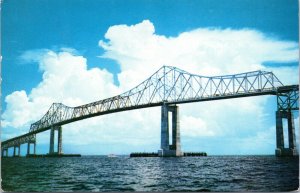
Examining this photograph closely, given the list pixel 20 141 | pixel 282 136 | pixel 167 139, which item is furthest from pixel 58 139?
pixel 282 136

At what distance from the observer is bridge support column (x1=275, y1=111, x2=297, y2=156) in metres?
69.5

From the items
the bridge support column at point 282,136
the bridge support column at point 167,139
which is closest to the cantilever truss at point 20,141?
the bridge support column at point 167,139

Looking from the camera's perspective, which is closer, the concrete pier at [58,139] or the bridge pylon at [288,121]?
the bridge pylon at [288,121]

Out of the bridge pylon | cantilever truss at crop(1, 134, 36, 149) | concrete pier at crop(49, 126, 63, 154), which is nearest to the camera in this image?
the bridge pylon

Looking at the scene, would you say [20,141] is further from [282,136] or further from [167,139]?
[282,136]

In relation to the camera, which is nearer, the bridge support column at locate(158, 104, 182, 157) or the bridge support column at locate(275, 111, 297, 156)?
the bridge support column at locate(275, 111, 297, 156)

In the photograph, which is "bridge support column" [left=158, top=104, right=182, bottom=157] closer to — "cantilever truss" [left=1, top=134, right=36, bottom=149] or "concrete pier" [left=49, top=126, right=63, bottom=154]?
"concrete pier" [left=49, top=126, right=63, bottom=154]

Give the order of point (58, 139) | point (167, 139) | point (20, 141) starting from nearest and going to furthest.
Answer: point (167, 139)
point (58, 139)
point (20, 141)

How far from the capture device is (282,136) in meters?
70.2

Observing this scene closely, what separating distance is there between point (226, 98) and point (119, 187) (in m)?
56.9

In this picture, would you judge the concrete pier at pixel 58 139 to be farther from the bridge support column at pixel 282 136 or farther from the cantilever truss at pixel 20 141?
the bridge support column at pixel 282 136

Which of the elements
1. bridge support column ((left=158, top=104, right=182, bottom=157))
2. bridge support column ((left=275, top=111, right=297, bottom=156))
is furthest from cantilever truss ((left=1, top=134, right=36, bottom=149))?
bridge support column ((left=275, top=111, right=297, bottom=156))

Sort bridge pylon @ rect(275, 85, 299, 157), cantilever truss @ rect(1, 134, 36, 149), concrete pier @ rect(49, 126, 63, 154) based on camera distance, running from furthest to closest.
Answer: cantilever truss @ rect(1, 134, 36, 149), concrete pier @ rect(49, 126, 63, 154), bridge pylon @ rect(275, 85, 299, 157)

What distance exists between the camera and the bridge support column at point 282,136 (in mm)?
69500
